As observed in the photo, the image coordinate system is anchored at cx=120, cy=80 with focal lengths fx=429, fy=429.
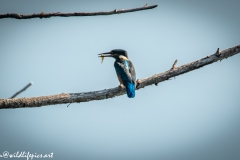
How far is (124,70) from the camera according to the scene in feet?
27.0

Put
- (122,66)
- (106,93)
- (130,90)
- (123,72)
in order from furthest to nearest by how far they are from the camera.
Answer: (122,66), (123,72), (130,90), (106,93)

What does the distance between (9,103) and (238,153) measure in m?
95.0

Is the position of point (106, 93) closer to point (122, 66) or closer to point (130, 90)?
point (130, 90)

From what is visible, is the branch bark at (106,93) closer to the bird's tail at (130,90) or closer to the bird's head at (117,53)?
the bird's tail at (130,90)

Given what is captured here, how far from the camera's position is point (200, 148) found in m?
108

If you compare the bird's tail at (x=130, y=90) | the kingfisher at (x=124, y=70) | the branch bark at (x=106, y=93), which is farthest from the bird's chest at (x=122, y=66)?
the branch bark at (x=106, y=93)

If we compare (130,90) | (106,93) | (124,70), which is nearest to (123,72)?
(124,70)

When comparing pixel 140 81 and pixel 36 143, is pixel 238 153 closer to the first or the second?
pixel 36 143

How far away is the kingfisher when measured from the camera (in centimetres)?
741

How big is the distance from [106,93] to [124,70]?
1.66 meters

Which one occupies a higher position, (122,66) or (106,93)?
(122,66)

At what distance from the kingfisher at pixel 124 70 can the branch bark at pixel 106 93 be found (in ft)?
0.59

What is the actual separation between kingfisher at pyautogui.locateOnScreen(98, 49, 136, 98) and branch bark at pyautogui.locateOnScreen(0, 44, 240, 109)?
178 millimetres

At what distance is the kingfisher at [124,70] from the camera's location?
741 centimetres
